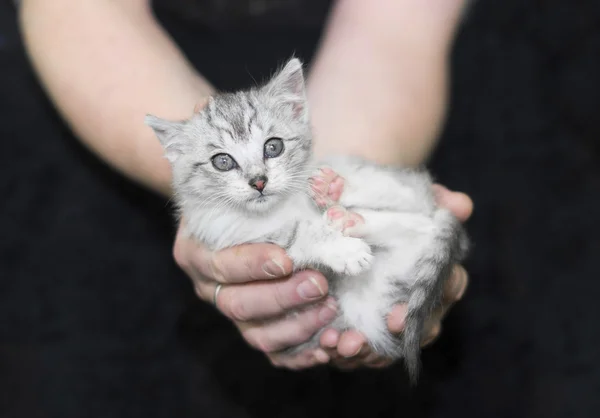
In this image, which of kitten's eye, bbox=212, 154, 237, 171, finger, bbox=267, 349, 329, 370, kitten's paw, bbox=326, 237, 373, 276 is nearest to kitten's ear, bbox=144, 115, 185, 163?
kitten's eye, bbox=212, 154, 237, 171

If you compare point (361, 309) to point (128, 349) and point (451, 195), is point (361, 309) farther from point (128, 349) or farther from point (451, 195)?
point (128, 349)

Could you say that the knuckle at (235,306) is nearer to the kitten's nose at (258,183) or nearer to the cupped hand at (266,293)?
the cupped hand at (266,293)

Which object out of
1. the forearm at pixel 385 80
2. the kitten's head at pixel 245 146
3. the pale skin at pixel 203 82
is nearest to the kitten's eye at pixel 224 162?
the kitten's head at pixel 245 146

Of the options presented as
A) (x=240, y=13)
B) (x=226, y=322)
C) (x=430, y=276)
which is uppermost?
(x=240, y=13)

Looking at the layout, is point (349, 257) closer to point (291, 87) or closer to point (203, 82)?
point (291, 87)

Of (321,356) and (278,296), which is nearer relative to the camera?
(278,296)

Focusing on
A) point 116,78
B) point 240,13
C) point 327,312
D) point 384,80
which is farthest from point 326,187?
point 240,13
